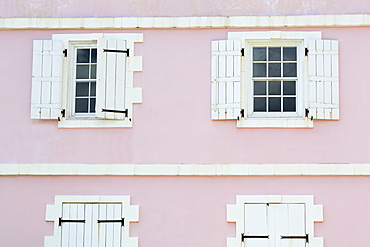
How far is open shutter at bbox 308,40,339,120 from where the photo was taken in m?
12.1

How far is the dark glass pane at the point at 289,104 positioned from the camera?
12383mm

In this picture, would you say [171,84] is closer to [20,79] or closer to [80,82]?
[80,82]

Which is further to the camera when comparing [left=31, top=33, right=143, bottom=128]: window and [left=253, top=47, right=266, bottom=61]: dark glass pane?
[left=253, top=47, right=266, bottom=61]: dark glass pane

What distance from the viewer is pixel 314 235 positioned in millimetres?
11898

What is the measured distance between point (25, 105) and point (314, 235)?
493 cm

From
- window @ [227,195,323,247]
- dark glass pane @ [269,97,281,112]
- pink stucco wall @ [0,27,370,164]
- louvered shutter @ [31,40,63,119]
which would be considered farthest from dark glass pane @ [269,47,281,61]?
louvered shutter @ [31,40,63,119]

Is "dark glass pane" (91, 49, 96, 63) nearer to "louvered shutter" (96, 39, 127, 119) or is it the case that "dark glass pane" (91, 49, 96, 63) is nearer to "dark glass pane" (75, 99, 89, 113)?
"louvered shutter" (96, 39, 127, 119)

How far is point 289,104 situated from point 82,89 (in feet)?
10.8

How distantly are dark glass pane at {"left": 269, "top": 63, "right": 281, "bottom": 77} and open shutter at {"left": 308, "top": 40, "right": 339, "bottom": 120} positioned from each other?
1.64ft

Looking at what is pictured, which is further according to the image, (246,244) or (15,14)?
(15,14)

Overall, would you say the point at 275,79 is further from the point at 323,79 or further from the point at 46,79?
the point at 46,79

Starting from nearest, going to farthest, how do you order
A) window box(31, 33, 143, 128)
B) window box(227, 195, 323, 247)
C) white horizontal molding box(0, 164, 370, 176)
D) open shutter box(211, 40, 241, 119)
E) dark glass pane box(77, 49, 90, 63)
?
window box(227, 195, 323, 247) → white horizontal molding box(0, 164, 370, 176) → open shutter box(211, 40, 241, 119) → window box(31, 33, 143, 128) → dark glass pane box(77, 49, 90, 63)

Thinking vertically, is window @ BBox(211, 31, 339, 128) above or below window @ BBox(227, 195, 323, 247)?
above

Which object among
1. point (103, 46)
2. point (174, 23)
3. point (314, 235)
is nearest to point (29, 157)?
point (103, 46)
